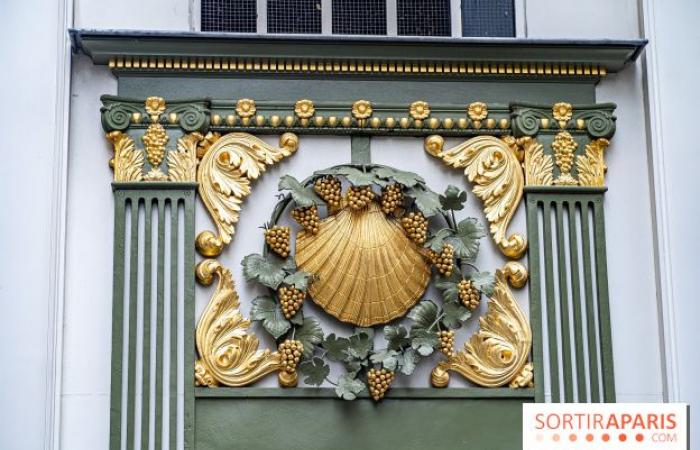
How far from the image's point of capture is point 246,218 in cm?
884

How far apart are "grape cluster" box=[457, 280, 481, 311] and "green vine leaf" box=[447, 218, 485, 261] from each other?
19cm

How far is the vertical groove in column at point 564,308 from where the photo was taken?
28.6 feet

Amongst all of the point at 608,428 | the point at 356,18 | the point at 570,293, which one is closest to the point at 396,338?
the point at 570,293

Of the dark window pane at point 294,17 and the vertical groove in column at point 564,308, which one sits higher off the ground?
the dark window pane at point 294,17

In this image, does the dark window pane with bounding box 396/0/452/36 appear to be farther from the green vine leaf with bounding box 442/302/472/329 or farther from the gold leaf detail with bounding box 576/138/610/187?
the green vine leaf with bounding box 442/302/472/329

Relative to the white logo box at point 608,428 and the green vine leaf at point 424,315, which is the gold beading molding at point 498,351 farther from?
the white logo box at point 608,428

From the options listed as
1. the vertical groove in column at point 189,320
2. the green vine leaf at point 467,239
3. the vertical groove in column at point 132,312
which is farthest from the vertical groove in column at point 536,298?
the vertical groove in column at point 132,312

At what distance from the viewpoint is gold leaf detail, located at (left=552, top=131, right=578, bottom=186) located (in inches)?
354

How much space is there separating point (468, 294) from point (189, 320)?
71.2 inches

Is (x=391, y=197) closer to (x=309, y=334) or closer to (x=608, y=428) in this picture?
(x=309, y=334)

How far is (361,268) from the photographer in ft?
28.7

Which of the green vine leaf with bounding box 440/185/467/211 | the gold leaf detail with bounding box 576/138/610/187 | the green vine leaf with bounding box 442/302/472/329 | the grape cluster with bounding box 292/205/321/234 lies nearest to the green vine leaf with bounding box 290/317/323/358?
the grape cluster with bounding box 292/205/321/234

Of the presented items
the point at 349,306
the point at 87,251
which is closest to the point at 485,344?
the point at 349,306

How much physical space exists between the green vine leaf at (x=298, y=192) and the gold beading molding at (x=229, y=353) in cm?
74
